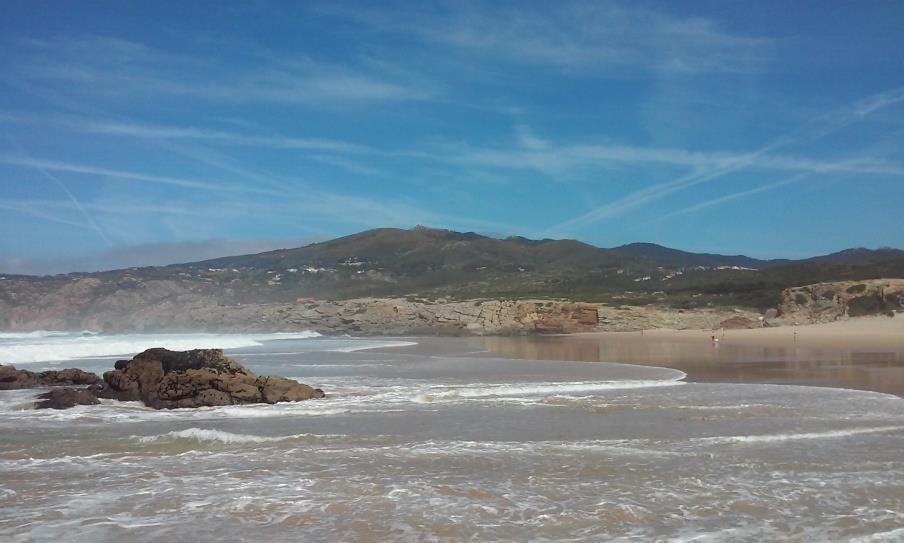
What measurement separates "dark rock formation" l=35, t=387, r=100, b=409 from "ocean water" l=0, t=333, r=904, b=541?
Answer: 583 millimetres

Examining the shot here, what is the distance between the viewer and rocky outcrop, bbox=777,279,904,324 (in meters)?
45.5

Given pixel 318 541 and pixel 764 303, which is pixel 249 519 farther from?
pixel 764 303

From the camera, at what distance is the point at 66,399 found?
1631cm

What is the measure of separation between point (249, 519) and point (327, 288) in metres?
99.1

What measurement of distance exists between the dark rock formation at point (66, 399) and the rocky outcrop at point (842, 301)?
43.4 m

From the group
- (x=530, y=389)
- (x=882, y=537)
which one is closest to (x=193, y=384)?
(x=530, y=389)

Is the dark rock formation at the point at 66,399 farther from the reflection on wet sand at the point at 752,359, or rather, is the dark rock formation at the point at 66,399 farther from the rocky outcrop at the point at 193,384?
the reflection on wet sand at the point at 752,359

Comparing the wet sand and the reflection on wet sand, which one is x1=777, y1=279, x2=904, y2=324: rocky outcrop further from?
the reflection on wet sand

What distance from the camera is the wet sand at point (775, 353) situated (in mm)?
21000

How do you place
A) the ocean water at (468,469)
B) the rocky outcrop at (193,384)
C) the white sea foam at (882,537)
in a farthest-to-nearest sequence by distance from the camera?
1. the rocky outcrop at (193,384)
2. the ocean water at (468,469)
3. the white sea foam at (882,537)

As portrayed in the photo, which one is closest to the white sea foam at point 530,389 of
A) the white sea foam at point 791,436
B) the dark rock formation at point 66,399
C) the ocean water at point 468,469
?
the ocean water at point 468,469

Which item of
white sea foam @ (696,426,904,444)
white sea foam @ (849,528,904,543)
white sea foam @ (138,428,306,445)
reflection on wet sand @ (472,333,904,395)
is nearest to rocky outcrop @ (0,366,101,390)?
white sea foam @ (138,428,306,445)

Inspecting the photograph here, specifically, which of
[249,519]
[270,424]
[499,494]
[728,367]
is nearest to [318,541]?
[249,519]

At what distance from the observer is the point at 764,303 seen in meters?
55.2
